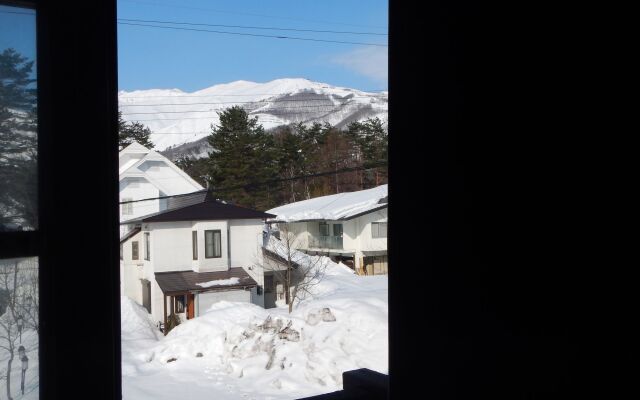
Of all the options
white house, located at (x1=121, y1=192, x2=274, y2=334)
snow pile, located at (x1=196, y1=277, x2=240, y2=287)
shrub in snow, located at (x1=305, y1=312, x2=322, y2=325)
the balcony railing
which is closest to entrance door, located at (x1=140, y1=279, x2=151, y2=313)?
white house, located at (x1=121, y1=192, x2=274, y2=334)

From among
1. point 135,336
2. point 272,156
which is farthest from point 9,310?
point 272,156

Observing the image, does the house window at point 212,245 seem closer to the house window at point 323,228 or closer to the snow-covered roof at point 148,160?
the snow-covered roof at point 148,160

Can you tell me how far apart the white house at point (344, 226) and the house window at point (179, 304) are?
2.09 metres

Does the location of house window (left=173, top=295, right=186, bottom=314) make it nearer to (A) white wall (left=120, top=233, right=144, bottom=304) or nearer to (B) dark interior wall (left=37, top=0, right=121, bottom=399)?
(A) white wall (left=120, top=233, right=144, bottom=304)

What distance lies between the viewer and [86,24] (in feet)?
1.49

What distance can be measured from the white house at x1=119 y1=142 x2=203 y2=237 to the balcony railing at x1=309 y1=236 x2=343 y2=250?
269 centimetres

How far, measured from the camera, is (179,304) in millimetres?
9539

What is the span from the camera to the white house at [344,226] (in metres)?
10.7

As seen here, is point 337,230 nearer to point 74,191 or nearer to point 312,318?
point 312,318

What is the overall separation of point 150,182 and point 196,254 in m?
2.16

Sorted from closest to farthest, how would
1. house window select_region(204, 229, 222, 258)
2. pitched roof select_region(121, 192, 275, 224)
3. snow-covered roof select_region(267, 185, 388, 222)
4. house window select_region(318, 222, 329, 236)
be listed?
pitched roof select_region(121, 192, 275, 224), house window select_region(204, 229, 222, 258), snow-covered roof select_region(267, 185, 388, 222), house window select_region(318, 222, 329, 236)

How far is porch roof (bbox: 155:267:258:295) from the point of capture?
8.58m
